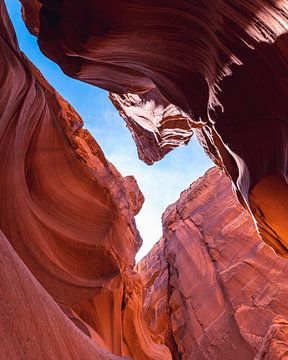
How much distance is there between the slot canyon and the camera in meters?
4.90

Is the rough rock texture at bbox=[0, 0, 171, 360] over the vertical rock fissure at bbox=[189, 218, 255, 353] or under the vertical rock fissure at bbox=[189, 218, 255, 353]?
over

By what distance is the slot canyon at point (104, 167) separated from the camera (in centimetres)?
490

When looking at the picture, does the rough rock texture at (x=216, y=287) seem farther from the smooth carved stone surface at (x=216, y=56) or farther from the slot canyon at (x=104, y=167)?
the smooth carved stone surface at (x=216, y=56)

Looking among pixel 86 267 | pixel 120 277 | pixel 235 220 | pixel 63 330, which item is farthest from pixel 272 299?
pixel 63 330

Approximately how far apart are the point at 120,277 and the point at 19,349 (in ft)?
23.6

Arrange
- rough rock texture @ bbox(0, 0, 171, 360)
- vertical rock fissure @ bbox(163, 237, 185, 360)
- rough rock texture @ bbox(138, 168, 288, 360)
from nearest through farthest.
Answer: rough rock texture @ bbox(0, 0, 171, 360) → rough rock texture @ bbox(138, 168, 288, 360) → vertical rock fissure @ bbox(163, 237, 185, 360)

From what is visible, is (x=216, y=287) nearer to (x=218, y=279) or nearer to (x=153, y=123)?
(x=218, y=279)

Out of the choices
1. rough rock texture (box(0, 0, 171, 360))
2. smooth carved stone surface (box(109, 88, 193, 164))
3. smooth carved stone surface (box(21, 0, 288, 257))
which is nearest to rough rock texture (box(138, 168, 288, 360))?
rough rock texture (box(0, 0, 171, 360))

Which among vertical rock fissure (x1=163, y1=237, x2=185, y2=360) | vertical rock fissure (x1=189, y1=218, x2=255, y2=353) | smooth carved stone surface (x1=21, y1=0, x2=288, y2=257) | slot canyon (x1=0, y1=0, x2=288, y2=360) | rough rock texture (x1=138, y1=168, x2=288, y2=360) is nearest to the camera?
slot canyon (x1=0, y1=0, x2=288, y2=360)

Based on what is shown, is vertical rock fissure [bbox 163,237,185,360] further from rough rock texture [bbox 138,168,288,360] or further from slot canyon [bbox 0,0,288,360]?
slot canyon [bbox 0,0,288,360]

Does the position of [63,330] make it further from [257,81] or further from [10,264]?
[257,81]

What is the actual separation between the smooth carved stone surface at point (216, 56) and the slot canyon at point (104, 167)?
3cm

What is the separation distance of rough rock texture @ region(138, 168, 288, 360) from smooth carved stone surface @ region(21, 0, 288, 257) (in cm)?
646

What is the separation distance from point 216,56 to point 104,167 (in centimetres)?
1093
